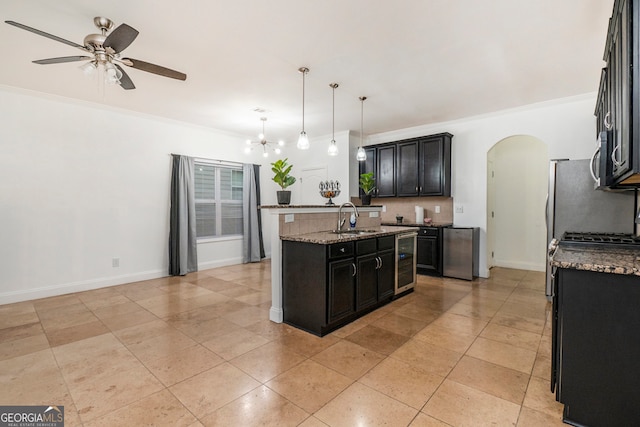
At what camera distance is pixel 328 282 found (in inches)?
112

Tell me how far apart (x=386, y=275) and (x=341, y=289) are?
0.89 meters

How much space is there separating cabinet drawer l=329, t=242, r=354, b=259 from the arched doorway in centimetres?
349

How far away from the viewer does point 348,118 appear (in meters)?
5.27

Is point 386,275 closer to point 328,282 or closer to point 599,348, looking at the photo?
point 328,282

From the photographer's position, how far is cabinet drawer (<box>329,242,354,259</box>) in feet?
9.44

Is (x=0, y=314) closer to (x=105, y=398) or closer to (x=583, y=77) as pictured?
(x=105, y=398)

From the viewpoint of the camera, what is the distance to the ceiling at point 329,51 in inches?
92.3

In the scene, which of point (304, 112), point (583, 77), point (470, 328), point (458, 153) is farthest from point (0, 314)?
point (583, 77)

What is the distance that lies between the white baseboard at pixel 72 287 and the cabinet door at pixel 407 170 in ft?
15.1

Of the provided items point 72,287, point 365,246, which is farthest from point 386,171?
point 72,287

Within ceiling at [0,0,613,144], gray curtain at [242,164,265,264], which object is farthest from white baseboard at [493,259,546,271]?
gray curtain at [242,164,265,264]

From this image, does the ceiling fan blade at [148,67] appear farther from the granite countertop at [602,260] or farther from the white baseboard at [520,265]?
the white baseboard at [520,265]

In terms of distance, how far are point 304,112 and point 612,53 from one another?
3.75m

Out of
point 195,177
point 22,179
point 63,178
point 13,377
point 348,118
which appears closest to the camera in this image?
point 13,377
